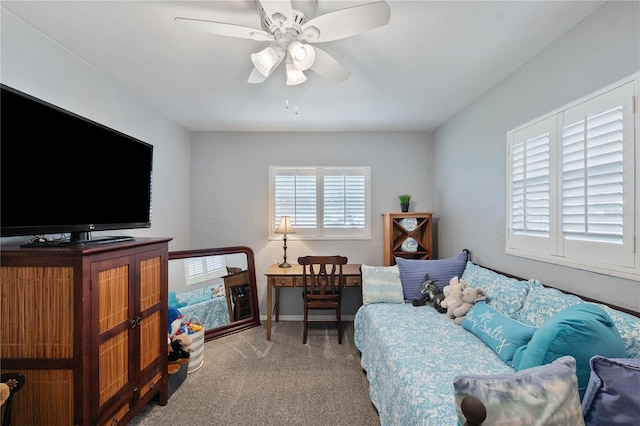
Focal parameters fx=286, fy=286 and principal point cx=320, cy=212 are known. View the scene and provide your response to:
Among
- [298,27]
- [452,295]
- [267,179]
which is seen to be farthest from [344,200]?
[298,27]

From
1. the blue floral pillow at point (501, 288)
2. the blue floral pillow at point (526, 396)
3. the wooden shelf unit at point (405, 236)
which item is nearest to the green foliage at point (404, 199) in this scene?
the wooden shelf unit at point (405, 236)

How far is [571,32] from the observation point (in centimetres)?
174

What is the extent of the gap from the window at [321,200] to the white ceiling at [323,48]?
0.88 m

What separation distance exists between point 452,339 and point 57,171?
2.64 m

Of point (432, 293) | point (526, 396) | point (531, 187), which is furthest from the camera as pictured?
point (432, 293)

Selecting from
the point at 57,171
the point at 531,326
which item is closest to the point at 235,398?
the point at 57,171

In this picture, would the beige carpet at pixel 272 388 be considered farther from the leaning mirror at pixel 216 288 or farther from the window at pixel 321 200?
the window at pixel 321 200

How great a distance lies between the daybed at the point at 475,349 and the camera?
943mm

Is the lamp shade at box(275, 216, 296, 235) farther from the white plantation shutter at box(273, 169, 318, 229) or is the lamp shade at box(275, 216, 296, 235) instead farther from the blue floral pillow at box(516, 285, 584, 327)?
the blue floral pillow at box(516, 285, 584, 327)

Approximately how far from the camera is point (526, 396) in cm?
92

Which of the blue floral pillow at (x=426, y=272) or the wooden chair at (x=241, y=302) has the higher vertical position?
the blue floral pillow at (x=426, y=272)

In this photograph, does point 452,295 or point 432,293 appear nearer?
point 452,295

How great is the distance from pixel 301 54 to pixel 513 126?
1.81 meters

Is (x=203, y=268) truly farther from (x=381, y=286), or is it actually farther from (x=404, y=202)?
(x=404, y=202)
